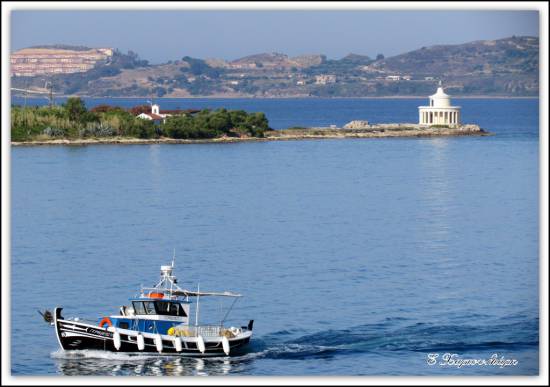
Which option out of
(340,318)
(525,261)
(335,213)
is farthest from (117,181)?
(340,318)

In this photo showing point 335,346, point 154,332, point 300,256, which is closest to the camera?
point 154,332

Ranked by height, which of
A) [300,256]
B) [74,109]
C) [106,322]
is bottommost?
[106,322]

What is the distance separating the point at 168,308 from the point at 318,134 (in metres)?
69.3

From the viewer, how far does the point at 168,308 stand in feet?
77.4

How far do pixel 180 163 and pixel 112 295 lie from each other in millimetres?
39881

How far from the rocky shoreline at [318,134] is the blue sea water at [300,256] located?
1280cm

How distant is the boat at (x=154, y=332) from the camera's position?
76.5 ft

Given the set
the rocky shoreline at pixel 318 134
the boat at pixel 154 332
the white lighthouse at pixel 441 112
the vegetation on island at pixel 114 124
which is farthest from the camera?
the white lighthouse at pixel 441 112

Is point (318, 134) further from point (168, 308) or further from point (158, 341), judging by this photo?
point (158, 341)

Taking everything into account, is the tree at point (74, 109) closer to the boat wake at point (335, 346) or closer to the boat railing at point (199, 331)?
the boat wake at point (335, 346)

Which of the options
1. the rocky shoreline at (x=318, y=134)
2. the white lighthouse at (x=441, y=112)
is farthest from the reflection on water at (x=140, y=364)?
→ the white lighthouse at (x=441, y=112)

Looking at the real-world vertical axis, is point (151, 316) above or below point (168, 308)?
below

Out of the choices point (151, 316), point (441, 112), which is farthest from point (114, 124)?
point (151, 316)

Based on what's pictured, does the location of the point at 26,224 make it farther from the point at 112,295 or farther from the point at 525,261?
the point at 525,261
